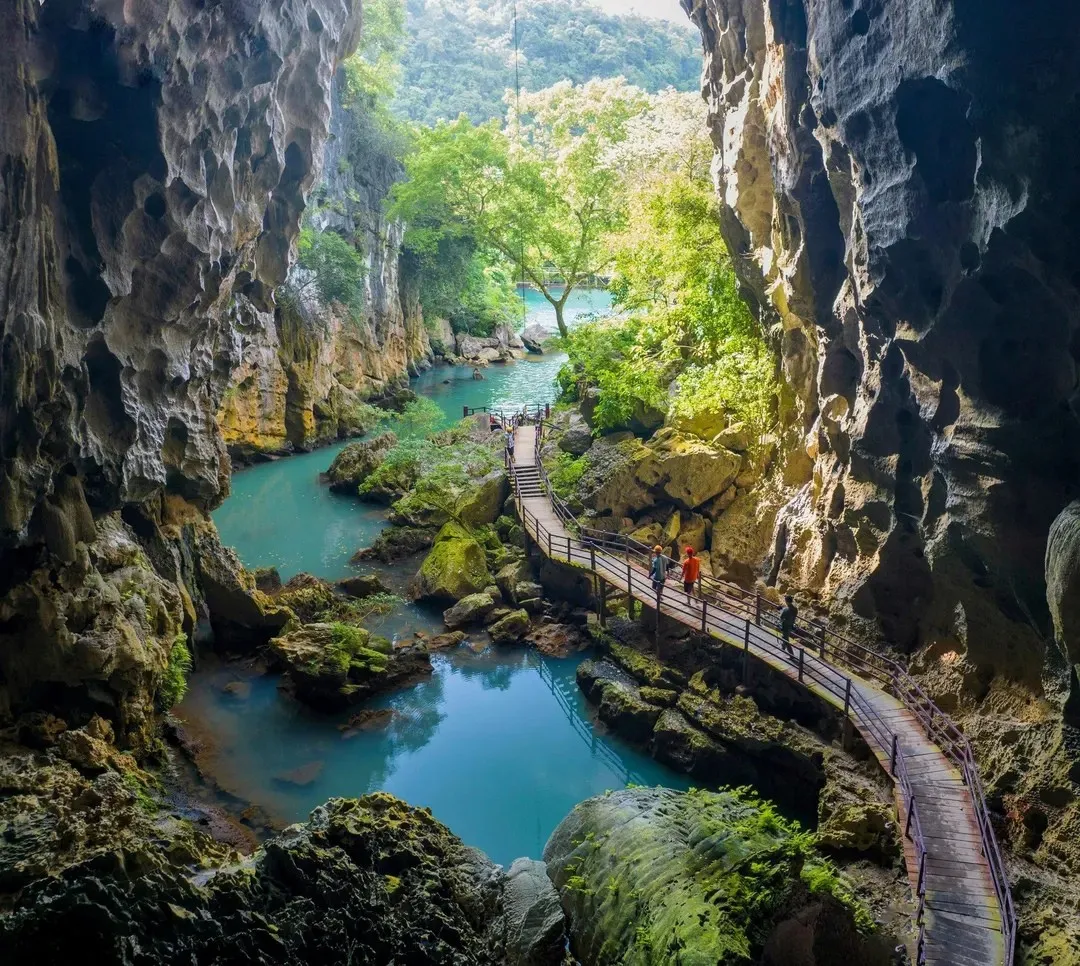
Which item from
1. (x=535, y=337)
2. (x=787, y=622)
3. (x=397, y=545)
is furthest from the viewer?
(x=535, y=337)

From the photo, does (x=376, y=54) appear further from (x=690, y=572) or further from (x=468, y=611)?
(x=690, y=572)

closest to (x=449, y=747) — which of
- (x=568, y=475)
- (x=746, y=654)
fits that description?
(x=746, y=654)

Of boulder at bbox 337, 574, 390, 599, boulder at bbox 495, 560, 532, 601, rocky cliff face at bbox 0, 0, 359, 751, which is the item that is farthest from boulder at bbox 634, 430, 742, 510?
rocky cliff face at bbox 0, 0, 359, 751

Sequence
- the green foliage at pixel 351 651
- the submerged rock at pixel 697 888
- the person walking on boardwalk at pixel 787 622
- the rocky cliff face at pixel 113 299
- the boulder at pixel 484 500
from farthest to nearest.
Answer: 1. the boulder at pixel 484 500
2. the green foliage at pixel 351 651
3. the person walking on boardwalk at pixel 787 622
4. the rocky cliff face at pixel 113 299
5. the submerged rock at pixel 697 888

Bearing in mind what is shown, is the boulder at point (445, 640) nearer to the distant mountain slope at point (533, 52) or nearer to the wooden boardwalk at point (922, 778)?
the wooden boardwalk at point (922, 778)

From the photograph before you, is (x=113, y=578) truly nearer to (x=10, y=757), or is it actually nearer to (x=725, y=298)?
(x=10, y=757)

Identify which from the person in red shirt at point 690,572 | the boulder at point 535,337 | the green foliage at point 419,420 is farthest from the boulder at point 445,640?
the boulder at point 535,337

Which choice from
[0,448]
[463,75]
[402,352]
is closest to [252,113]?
[0,448]
